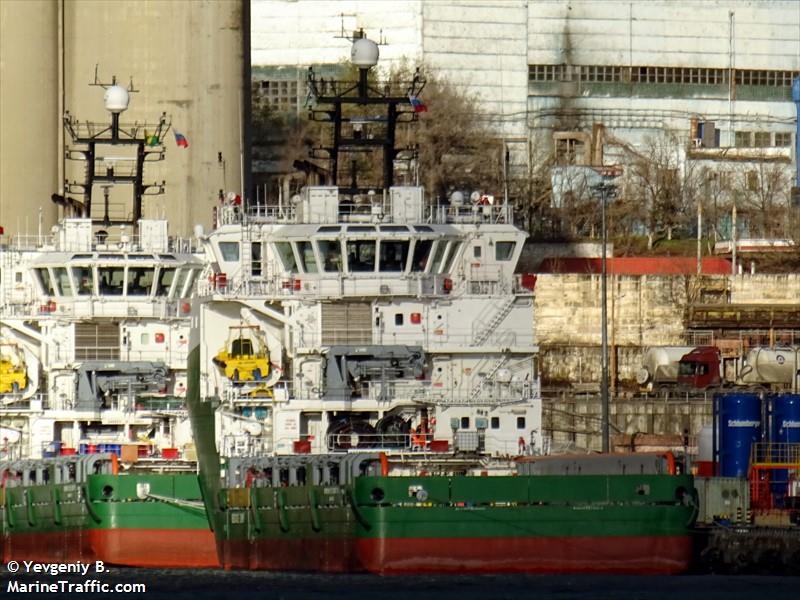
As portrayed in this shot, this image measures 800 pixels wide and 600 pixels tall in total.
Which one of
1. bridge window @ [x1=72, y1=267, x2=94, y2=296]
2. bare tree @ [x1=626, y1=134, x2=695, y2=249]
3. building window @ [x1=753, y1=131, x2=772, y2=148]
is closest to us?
bridge window @ [x1=72, y1=267, x2=94, y2=296]

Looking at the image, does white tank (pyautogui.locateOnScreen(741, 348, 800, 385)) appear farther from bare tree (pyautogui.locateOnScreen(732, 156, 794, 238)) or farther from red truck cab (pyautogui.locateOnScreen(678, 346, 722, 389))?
bare tree (pyautogui.locateOnScreen(732, 156, 794, 238))

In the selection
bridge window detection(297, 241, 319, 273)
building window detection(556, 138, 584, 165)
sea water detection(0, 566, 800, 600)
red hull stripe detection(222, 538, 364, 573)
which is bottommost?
sea water detection(0, 566, 800, 600)

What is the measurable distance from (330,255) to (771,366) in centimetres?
2450

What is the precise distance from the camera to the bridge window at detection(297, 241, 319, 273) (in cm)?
6353

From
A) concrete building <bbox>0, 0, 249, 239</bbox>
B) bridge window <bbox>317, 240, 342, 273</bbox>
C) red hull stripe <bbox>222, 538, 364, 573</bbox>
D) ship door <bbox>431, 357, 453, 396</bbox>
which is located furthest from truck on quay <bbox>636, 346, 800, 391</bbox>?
red hull stripe <bbox>222, 538, 364, 573</bbox>

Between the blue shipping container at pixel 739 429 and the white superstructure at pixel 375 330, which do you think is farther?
the blue shipping container at pixel 739 429

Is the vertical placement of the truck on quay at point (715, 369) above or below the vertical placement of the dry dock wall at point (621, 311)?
below

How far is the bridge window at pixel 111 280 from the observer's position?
68438mm

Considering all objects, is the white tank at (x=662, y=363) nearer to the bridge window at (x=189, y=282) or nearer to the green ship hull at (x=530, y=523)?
the bridge window at (x=189, y=282)

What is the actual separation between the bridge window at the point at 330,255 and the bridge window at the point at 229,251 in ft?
7.39

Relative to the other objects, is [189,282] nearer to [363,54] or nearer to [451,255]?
[363,54]

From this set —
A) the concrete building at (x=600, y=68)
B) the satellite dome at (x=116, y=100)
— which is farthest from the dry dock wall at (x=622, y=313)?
the satellite dome at (x=116, y=100)

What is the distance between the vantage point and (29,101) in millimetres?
90812

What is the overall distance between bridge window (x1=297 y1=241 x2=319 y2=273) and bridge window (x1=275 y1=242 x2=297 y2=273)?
0.22m
